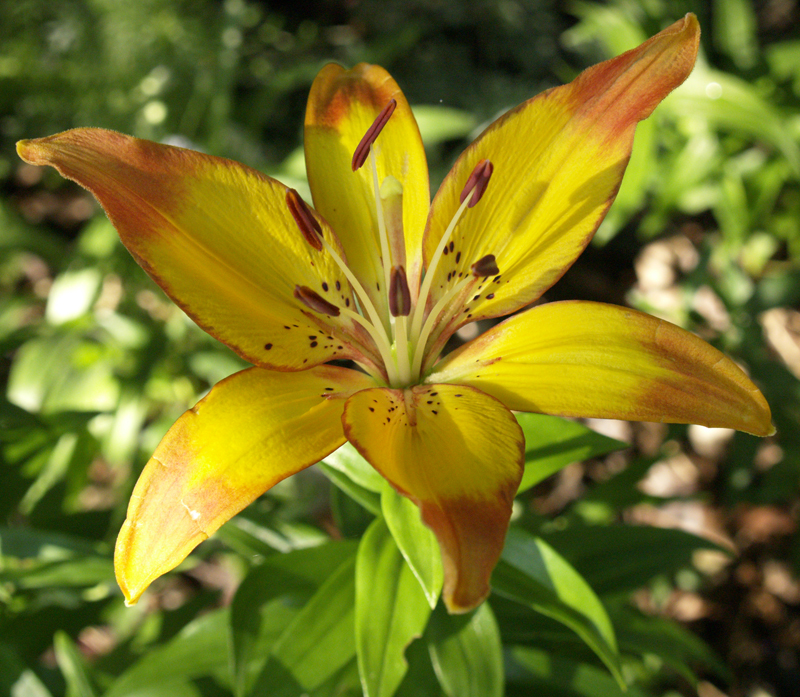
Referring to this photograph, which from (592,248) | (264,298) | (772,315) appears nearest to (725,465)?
(772,315)

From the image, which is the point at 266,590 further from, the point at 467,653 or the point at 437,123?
the point at 437,123

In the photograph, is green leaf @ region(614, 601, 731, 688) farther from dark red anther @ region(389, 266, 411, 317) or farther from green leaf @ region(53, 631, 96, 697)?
green leaf @ region(53, 631, 96, 697)

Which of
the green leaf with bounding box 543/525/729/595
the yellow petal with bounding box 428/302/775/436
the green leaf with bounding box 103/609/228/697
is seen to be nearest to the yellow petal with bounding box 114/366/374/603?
the yellow petal with bounding box 428/302/775/436

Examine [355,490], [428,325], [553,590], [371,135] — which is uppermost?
[371,135]

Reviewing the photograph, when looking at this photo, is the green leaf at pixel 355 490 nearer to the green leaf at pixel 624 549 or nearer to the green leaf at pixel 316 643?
the green leaf at pixel 316 643

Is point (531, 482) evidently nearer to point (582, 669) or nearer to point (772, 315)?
point (582, 669)

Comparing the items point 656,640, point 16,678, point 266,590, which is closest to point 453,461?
point 266,590
